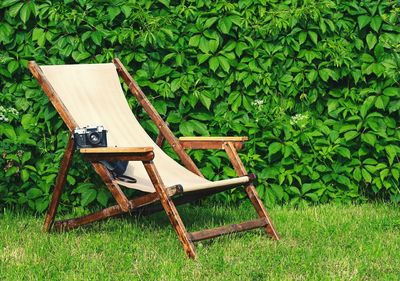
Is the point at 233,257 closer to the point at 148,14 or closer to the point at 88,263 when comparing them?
the point at 88,263

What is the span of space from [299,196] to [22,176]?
1891 millimetres

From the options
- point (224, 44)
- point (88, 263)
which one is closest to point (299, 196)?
point (224, 44)

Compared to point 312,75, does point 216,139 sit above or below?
below

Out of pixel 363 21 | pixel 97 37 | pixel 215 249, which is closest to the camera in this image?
pixel 215 249

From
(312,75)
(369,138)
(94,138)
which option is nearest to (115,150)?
(94,138)

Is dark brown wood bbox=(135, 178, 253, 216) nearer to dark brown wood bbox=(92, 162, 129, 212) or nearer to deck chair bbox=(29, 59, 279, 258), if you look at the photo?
deck chair bbox=(29, 59, 279, 258)

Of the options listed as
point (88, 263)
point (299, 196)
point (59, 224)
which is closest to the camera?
point (88, 263)

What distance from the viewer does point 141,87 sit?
550cm

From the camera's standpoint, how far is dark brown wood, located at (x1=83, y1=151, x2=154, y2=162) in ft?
13.9

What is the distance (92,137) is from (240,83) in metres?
1.41

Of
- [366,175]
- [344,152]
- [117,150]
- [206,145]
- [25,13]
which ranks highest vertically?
[25,13]

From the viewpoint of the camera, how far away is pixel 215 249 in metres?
4.41

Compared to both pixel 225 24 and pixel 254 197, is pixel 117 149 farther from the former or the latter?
pixel 225 24

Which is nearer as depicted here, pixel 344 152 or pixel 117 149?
pixel 117 149
